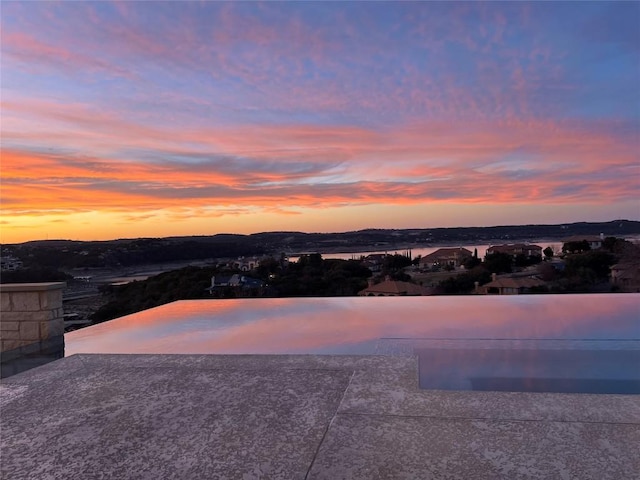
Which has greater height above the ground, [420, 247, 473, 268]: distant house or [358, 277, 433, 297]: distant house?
[420, 247, 473, 268]: distant house

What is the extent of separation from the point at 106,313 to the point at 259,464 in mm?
5079

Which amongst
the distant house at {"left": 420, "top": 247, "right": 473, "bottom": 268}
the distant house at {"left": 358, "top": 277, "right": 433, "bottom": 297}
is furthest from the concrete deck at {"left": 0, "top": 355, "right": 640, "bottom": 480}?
the distant house at {"left": 420, "top": 247, "right": 473, "bottom": 268}

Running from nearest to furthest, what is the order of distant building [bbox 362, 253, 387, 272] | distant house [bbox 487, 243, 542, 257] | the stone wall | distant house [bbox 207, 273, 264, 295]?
the stone wall, distant house [bbox 207, 273, 264, 295], distant building [bbox 362, 253, 387, 272], distant house [bbox 487, 243, 542, 257]

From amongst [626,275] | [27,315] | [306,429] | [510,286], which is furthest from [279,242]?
[306,429]

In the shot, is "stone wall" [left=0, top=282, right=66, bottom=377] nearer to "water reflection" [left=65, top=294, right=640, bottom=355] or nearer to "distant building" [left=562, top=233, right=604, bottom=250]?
"water reflection" [left=65, top=294, right=640, bottom=355]

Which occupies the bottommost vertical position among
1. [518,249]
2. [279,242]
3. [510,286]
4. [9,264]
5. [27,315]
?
[510,286]

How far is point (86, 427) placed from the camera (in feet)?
6.50

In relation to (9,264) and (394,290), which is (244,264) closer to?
(394,290)

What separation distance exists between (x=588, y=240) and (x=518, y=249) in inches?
60.8

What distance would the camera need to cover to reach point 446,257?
1062 centimetres

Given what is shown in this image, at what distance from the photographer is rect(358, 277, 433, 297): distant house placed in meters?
7.43

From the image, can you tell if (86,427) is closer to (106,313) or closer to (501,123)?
(106,313)

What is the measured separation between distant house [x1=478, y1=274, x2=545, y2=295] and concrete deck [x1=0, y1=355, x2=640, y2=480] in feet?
18.0

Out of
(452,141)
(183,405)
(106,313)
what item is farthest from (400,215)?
(183,405)
